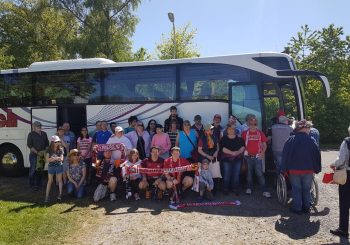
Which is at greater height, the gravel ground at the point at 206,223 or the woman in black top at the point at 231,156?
the woman in black top at the point at 231,156

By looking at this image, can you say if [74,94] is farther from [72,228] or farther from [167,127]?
[72,228]

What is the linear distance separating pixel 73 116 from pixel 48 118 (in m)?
0.88

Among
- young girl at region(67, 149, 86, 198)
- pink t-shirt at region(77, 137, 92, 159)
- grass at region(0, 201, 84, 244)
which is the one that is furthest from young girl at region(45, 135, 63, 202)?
pink t-shirt at region(77, 137, 92, 159)

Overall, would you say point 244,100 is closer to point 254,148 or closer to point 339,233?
point 254,148

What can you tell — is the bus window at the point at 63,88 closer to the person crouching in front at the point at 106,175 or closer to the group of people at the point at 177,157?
the group of people at the point at 177,157

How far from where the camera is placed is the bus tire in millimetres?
12211

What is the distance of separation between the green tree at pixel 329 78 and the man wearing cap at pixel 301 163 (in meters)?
14.9

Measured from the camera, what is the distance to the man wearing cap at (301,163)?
730cm

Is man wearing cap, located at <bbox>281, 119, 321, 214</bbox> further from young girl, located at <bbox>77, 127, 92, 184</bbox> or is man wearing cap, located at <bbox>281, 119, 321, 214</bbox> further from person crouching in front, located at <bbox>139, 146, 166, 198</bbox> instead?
young girl, located at <bbox>77, 127, 92, 184</bbox>

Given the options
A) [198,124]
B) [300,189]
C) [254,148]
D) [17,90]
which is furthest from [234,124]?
[17,90]

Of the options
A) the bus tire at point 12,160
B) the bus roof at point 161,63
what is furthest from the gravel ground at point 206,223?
the bus tire at point 12,160

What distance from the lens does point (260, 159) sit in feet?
29.6

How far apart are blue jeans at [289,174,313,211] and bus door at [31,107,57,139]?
758 cm

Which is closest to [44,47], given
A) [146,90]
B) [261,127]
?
[146,90]
